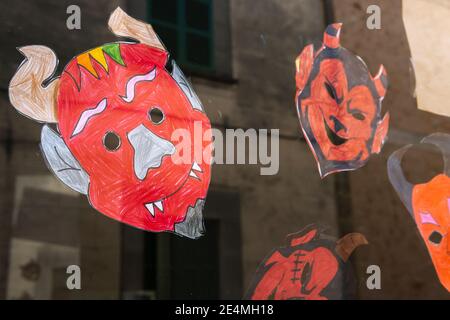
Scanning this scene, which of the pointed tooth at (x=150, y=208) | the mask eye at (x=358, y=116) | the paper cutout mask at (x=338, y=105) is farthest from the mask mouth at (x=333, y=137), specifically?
the pointed tooth at (x=150, y=208)

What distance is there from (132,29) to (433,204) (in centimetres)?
199

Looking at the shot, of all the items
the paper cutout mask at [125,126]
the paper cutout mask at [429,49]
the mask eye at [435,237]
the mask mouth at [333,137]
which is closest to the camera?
the paper cutout mask at [125,126]

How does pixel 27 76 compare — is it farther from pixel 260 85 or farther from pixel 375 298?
pixel 375 298

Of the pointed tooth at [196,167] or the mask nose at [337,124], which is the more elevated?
the mask nose at [337,124]

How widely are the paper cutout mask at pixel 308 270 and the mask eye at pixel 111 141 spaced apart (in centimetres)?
94

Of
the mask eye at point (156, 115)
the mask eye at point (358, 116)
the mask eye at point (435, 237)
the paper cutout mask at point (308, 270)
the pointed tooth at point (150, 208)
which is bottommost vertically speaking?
the paper cutout mask at point (308, 270)

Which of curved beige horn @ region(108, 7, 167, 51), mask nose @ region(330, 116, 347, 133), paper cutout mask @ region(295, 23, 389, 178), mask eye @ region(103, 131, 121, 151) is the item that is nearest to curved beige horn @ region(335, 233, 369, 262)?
paper cutout mask @ region(295, 23, 389, 178)

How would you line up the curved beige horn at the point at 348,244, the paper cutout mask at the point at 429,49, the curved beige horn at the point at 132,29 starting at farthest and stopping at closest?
the paper cutout mask at the point at 429,49 → the curved beige horn at the point at 348,244 → the curved beige horn at the point at 132,29

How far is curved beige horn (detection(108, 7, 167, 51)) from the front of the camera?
2934 mm

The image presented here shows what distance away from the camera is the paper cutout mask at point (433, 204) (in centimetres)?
339

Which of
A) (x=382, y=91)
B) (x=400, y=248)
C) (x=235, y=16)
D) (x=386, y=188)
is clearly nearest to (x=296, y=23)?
(x=235, y=16)

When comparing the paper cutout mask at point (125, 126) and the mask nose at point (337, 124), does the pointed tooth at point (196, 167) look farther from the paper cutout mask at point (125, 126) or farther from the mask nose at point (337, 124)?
the mask nose at point (337, 124)

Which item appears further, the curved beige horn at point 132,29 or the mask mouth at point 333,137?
the mask mouth at point 333,137
